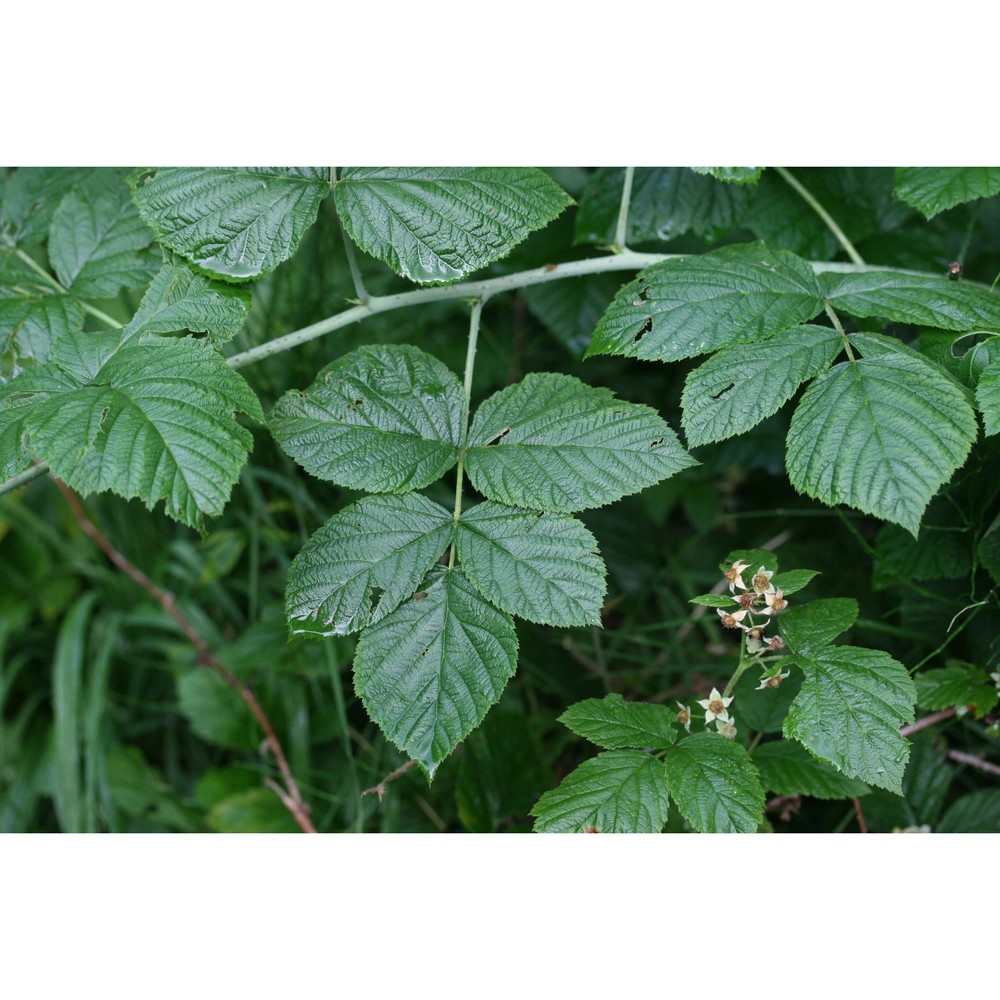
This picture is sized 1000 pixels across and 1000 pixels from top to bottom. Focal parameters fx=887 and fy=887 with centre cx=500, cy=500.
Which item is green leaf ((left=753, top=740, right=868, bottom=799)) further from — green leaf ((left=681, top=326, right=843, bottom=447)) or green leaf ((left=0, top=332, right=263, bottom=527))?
green leaf ((left=0, top=332, right=263, bottom=527))

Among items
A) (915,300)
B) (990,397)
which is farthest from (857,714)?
(915,300)

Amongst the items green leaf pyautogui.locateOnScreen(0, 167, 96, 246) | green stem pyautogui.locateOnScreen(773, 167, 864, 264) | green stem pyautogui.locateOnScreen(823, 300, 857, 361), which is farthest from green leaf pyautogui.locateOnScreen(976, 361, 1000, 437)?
green leaf pyautogui.locateOnScreen(0, 167, 96, 246)

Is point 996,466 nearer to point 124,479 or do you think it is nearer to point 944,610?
point 944,610

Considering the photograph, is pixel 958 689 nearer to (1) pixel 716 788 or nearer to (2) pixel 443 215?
(1) pixel 716 788

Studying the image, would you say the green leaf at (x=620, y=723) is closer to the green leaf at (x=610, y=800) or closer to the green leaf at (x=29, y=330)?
the green leaf at (x=610, y=800)

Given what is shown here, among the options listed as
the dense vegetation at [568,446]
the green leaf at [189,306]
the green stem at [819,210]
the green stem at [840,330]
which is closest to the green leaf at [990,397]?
the dense vegetation at [568,446]

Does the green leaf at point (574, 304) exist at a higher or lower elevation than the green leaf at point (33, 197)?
lower
